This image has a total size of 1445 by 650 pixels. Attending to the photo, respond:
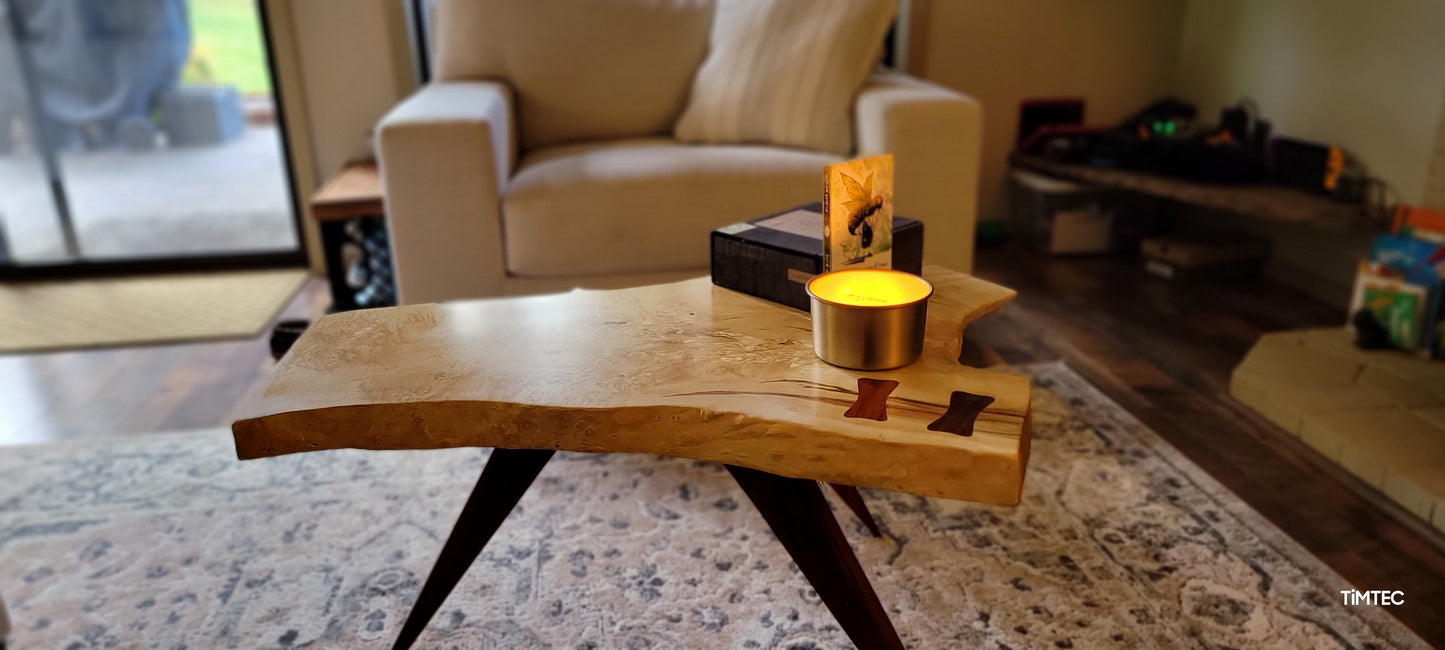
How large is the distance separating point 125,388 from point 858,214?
179 cm

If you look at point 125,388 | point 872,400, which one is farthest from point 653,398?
point 125,388

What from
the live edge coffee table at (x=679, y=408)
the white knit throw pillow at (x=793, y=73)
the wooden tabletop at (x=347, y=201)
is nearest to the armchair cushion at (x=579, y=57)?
the white knit throw pillow at (x=793, y=73)

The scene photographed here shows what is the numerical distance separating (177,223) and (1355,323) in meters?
3.30

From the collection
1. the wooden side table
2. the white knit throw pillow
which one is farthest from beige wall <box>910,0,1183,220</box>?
the wooden side table

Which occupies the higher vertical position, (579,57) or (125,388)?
(579,57)

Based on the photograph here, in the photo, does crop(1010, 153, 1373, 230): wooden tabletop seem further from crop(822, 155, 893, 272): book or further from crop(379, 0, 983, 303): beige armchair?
crop(822, 155, 893, 272): book

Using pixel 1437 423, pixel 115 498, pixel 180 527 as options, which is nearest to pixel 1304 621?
pixel 1437 423

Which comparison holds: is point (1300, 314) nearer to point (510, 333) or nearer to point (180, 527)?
point (510, 333)

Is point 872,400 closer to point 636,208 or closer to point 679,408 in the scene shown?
point 679,408

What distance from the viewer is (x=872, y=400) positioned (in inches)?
36.1

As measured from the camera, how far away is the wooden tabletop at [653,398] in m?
0.86

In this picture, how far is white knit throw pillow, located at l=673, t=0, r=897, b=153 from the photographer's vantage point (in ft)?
7.11

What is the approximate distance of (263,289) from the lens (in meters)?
2.75

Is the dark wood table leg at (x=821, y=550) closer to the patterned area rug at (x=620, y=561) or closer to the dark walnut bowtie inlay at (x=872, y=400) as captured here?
the dark walnut bowtie inlay at (x=872, y=400)
